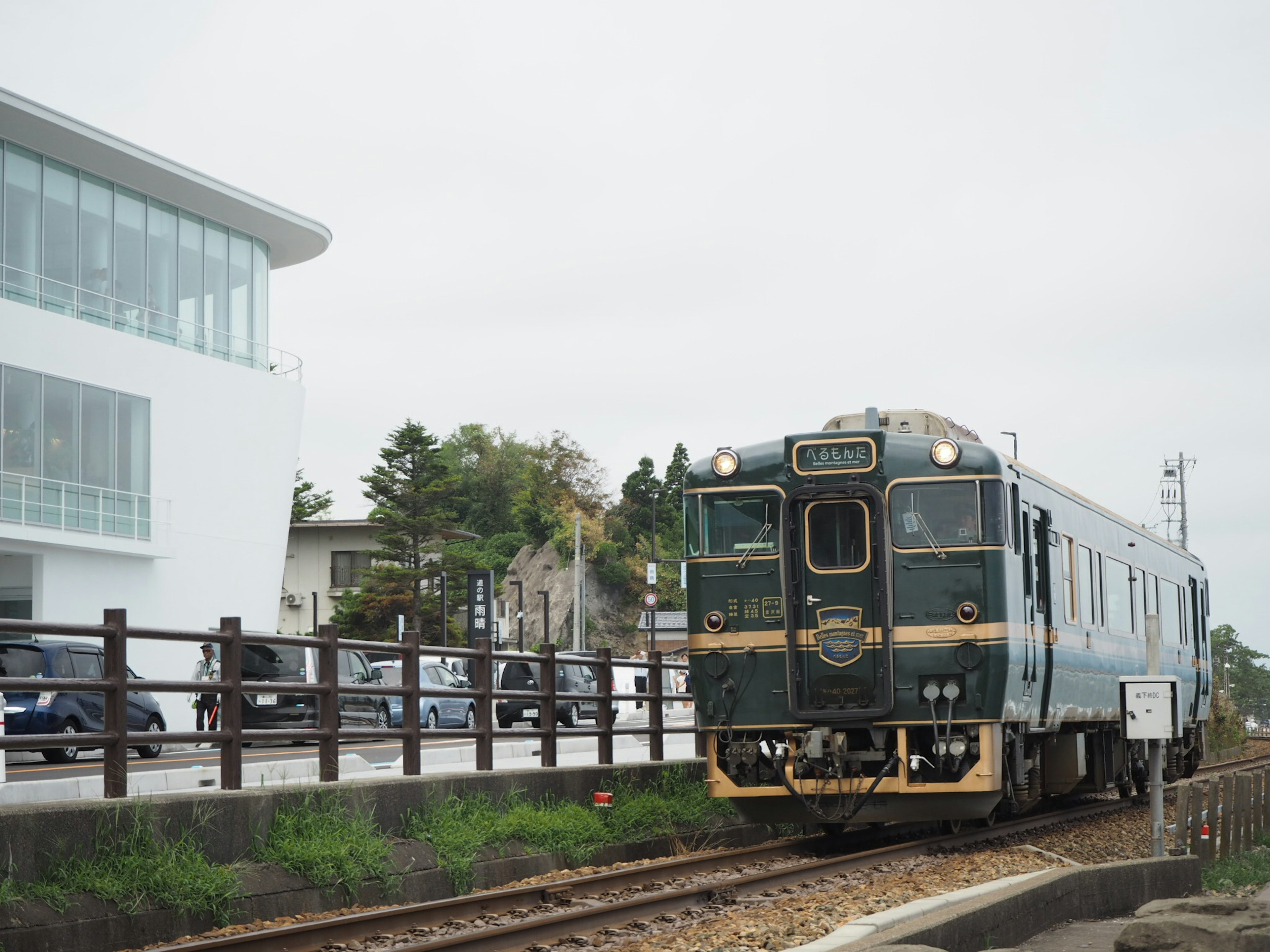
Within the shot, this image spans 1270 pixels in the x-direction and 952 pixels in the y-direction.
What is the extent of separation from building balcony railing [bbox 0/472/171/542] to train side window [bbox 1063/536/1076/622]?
74.9 feet

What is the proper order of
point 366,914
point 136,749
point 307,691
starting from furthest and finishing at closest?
point 136,749 < point 307,691 < point 366,914

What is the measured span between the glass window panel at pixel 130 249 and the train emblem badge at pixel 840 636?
2536cm

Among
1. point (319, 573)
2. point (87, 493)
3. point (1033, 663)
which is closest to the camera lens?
point (1033, 663)

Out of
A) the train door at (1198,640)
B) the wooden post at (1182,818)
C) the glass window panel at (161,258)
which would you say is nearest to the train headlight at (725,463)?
the wooden post at (1182,818)

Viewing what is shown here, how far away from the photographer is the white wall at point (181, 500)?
32.0 m

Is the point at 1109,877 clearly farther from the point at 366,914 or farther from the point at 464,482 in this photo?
the point at 464,482

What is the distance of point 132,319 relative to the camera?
34312mm

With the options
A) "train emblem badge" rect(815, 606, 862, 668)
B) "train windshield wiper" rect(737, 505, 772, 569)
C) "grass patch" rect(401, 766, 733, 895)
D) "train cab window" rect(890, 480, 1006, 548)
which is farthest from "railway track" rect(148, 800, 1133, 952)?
"train cab window" rect(890, 480, 1006, 548)

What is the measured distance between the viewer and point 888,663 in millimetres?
12750

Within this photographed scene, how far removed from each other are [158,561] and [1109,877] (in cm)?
2810

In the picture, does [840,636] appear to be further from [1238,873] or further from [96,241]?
[96,241]

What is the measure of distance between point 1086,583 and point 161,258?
25.8 m

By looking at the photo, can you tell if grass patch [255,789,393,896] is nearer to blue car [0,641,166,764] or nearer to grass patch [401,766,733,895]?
grass patch [401,766,733,895]

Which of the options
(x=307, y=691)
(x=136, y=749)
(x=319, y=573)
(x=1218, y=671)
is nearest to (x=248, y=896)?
(x=307, y=691)
